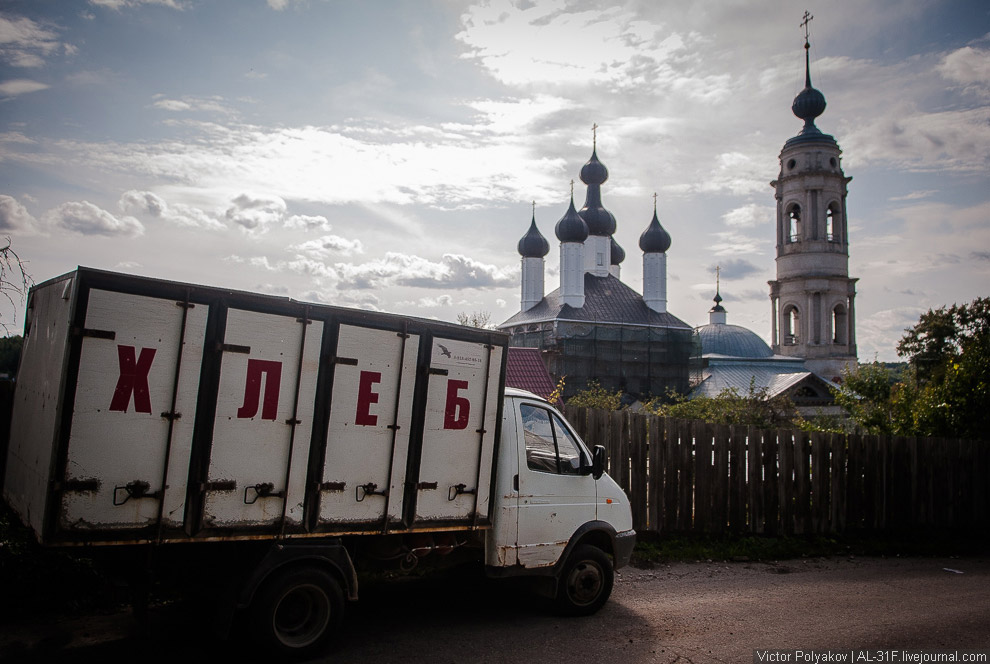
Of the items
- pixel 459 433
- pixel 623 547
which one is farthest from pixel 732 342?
pixel 459 433

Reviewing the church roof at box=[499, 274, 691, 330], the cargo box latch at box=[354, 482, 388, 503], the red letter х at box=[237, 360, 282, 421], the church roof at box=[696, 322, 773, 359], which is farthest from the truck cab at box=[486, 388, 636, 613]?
the church roof at box=[696, 322, 773, 359]

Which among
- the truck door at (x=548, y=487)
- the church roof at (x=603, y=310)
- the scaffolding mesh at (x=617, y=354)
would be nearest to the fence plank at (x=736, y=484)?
the truck door at (x=548, y=487)

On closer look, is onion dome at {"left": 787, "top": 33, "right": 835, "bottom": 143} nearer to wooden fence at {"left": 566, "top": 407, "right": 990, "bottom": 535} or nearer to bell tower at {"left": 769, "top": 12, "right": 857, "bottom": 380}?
bell tower at {"left": 769, "top": 12, "right": 857, "bottom": 380}

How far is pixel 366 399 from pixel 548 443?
2.11 m

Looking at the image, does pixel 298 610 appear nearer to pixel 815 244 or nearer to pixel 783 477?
pixel 783 477

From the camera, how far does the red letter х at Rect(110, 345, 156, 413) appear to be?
16.9 ft

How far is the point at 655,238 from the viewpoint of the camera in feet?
186

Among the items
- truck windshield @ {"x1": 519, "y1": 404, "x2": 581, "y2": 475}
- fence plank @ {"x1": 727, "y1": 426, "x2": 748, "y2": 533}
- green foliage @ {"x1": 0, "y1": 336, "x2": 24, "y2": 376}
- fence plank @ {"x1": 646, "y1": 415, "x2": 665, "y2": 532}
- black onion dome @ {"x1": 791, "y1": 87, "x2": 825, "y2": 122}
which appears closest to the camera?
truck windshield @ {"x1": 519, "y1": 404, "x2": 581, "y2": 475}

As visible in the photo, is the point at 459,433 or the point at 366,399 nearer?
the point at 366,399

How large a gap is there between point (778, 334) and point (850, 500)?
55.3 metres

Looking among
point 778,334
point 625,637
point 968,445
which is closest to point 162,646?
point 625,637

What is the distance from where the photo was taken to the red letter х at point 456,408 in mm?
6680

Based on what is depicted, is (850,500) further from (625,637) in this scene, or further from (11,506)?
(11,506)

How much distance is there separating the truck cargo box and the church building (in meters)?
40.3
